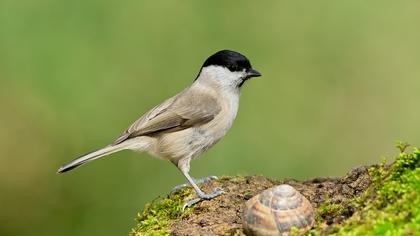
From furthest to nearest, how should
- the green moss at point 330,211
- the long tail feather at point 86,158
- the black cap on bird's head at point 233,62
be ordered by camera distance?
the black cap on bird's head at point 233,62 → the long tail feather at point 86,158 → the green moss at point 330,211

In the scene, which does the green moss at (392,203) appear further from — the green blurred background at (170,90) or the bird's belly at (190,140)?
the green blurred background at (170,90)

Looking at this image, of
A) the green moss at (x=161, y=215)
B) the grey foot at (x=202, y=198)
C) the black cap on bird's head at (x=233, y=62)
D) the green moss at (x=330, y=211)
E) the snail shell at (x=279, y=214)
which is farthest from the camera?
the black cap on bird's head at (x=233, y=62)

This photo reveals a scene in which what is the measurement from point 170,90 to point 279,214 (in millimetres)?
3969

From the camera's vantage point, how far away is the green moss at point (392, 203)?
2449 mm

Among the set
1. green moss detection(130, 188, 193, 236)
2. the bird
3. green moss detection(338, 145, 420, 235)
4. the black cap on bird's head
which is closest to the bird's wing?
the bird

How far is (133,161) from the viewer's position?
245 inches

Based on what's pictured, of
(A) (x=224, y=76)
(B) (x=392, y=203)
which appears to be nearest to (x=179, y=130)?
(A) (x=224, y=76)

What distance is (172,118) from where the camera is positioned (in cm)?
445

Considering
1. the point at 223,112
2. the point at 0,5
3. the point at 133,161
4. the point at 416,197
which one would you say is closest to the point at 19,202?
the point at 133,161

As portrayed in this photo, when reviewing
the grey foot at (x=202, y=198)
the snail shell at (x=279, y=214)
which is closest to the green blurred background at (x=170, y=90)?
the grey foot at (x=202, y=198)

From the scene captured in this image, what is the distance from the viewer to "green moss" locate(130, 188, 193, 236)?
342cm

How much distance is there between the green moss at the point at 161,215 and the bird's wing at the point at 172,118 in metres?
0.58

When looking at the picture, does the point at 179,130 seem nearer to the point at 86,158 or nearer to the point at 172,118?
the point at 172,118

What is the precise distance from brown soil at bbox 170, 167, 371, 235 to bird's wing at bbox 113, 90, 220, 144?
0.66m
